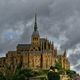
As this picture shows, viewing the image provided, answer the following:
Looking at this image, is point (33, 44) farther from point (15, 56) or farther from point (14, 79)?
point (14, 79)

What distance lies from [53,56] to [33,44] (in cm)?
596

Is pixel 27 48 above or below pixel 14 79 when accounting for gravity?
above

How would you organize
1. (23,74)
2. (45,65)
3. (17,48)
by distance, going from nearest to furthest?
(23,74) < (45,65) < (17,48)

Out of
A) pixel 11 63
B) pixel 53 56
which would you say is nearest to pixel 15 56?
pixel 11 63

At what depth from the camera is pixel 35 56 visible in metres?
92.3

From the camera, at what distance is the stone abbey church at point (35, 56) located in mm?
91375

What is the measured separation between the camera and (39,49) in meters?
95.7

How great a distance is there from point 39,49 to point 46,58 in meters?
4.56

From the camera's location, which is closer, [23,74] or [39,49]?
[23,74]

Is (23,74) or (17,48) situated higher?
(17,48)

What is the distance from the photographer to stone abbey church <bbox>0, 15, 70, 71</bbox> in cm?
9138

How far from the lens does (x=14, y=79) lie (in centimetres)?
8475

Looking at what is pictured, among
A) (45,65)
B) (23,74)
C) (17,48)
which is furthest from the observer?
(17,48)

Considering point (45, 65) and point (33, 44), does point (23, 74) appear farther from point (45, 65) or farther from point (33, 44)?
point (33, 44)
